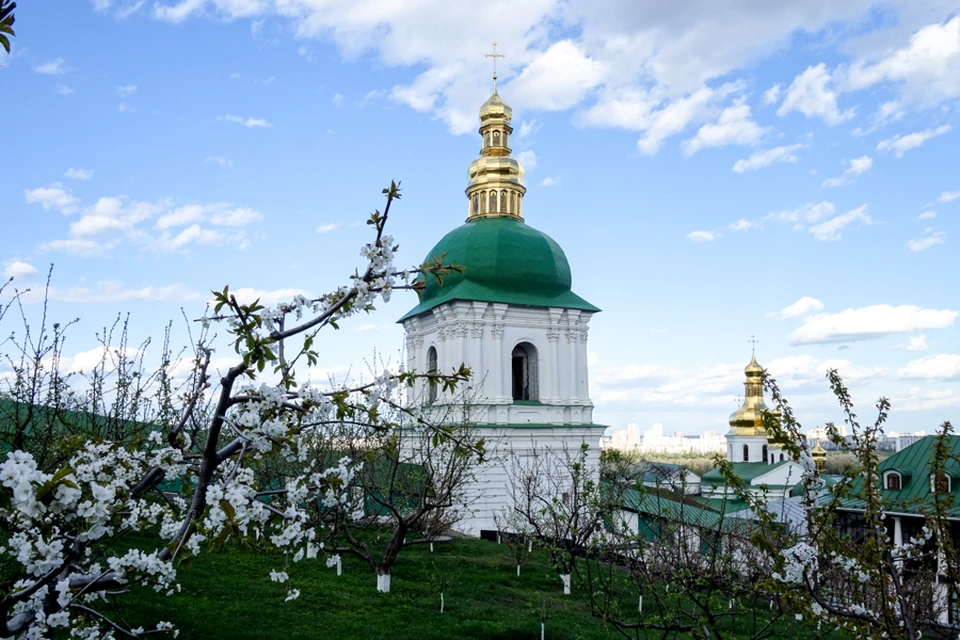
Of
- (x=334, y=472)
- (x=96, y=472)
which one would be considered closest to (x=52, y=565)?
(x=96, y=472)

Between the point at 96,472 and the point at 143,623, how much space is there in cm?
527

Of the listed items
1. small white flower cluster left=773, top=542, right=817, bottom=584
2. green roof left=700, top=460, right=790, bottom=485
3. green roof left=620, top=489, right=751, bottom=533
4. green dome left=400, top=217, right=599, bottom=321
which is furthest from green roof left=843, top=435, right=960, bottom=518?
small white flower cluster left=773, top=542, right=817, bottom=584

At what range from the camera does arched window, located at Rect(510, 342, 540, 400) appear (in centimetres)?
2138

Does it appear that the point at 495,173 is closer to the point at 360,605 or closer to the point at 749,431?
the point at 360,605

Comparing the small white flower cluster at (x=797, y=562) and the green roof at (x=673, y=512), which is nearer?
the small white flower cluster at (x=797, y=562)

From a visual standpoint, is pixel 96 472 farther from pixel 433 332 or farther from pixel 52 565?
pixel 433 332

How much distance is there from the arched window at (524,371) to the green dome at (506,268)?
5.17 feet

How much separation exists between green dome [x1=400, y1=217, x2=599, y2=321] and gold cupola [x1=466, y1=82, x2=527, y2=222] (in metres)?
0.65

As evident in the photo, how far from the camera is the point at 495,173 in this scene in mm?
22328

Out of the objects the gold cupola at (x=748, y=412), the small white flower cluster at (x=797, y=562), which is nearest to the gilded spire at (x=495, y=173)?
the small white flower cluster at (x=797, y=562)

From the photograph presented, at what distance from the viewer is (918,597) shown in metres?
11.3

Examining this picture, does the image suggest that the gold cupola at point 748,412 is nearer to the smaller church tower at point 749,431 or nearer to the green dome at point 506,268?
the smaller church tower at point 749,431

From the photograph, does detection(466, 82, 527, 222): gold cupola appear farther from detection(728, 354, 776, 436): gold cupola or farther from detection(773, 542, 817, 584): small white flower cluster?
detection(728, 354, 776, 436): gold cupola

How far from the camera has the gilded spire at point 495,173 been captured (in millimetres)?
22203
